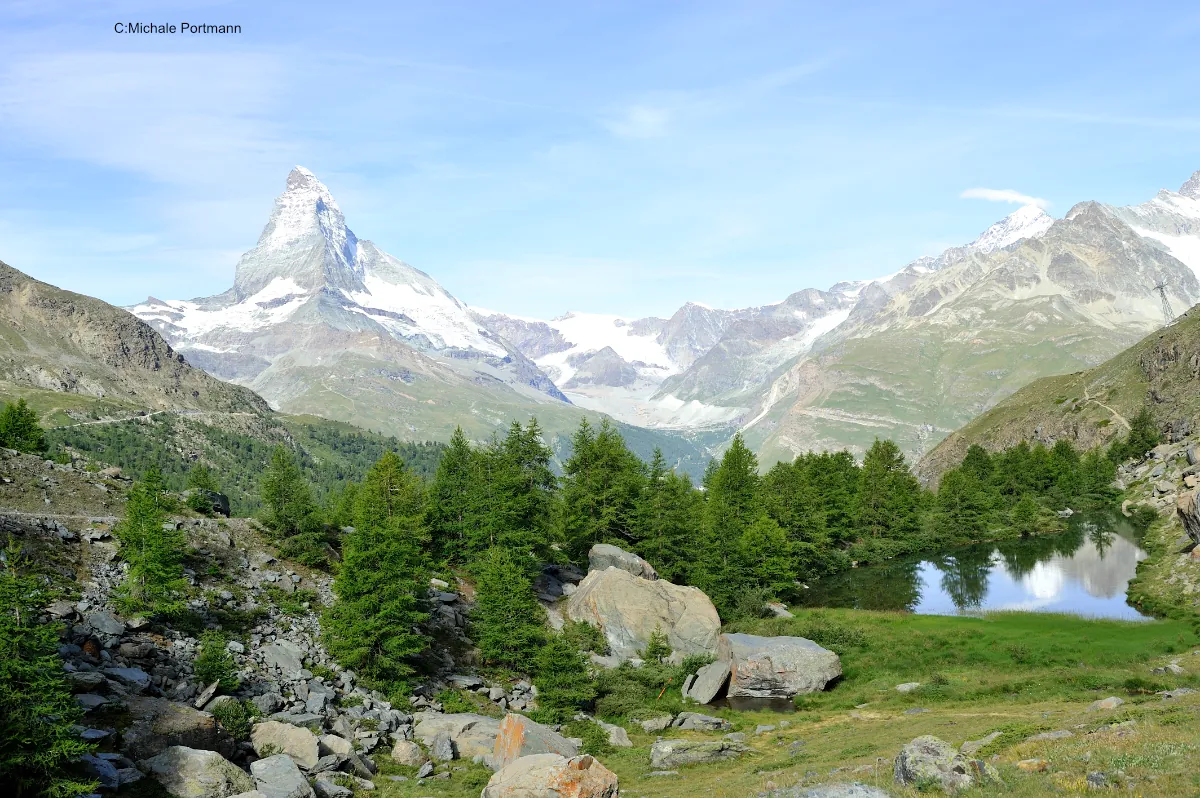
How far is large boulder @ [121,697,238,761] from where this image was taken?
31.9 metres

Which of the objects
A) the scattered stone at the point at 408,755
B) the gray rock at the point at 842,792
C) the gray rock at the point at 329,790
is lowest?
the scattered stone at the point at 408,755

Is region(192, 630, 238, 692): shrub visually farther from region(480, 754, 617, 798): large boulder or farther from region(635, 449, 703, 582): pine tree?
region(635, 449, 703, 582): pine tree

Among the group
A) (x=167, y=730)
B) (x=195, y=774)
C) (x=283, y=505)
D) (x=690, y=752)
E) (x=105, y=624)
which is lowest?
(x=690, y=752)

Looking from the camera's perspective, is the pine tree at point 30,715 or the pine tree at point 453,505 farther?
the pine tree at point 453,505

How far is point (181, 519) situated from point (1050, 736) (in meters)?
59.6

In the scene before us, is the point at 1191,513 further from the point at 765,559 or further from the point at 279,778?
the point at 279,778

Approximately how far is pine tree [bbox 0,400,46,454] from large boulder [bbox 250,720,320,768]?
49756 millimetres

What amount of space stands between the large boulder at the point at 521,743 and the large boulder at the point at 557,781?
26.1 ft

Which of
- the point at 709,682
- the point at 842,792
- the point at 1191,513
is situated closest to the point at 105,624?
the point at 842,792

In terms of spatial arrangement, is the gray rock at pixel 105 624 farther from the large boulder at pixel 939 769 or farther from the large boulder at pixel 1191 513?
the large boulder at pixel 1191 513

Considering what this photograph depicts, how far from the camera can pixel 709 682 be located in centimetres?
6362

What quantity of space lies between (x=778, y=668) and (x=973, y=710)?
17816 mm

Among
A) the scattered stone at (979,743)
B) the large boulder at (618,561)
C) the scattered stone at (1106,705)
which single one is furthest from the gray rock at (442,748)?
the large boulder at (618,561)

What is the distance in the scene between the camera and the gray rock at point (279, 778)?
105ft
